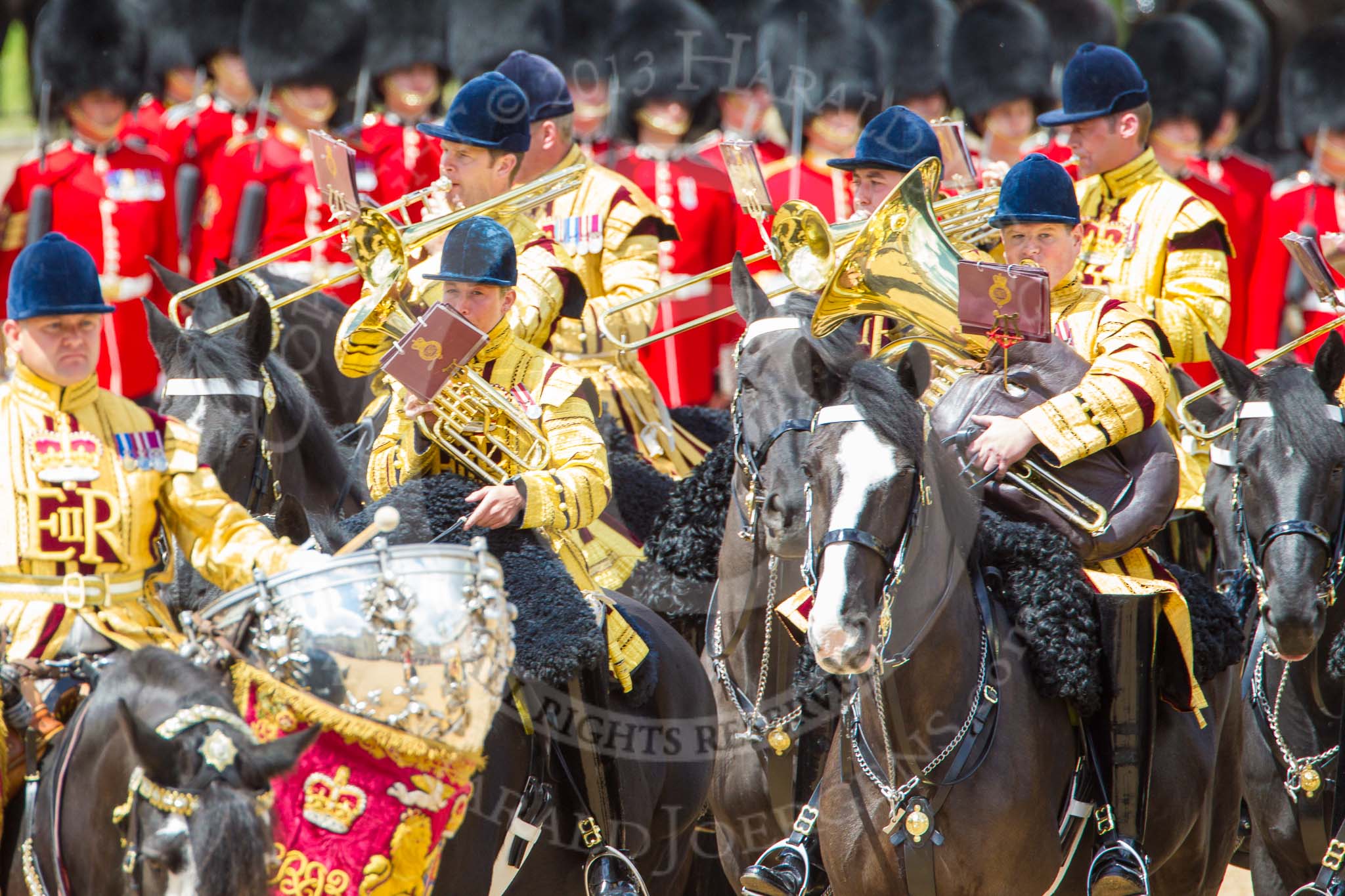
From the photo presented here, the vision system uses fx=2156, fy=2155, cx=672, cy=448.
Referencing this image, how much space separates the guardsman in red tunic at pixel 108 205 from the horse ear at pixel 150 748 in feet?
19.8

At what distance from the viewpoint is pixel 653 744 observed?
18.1ft

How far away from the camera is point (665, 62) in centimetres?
1138

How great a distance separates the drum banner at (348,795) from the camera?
4.12 metres

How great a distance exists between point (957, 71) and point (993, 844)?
765cm

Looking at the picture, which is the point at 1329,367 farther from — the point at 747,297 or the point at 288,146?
the point at 288,146

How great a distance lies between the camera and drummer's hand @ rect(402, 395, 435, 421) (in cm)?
508

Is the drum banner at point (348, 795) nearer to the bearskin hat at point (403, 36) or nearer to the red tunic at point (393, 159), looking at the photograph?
the red tunic at point (393, 159)

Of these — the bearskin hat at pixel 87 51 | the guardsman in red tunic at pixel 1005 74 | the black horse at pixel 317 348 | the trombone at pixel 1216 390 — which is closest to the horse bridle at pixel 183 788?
Answer: the trombone at pixel 1216 390

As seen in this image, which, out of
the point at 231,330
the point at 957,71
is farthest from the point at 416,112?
the point at 231,330

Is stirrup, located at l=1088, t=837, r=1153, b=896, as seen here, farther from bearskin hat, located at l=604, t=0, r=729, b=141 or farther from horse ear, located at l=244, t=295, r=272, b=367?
bearskin hat, located at l=604, t=0, r=729, b=141

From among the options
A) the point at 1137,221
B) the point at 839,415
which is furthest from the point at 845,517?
the point at 1137,221

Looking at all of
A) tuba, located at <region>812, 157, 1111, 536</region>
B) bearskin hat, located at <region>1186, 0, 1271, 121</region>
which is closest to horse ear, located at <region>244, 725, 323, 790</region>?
tuba, located at <region>812, 157, 1111, 536</region>

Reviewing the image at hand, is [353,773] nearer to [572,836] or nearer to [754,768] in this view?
[572,836]

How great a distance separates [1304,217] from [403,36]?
14.9 ft
